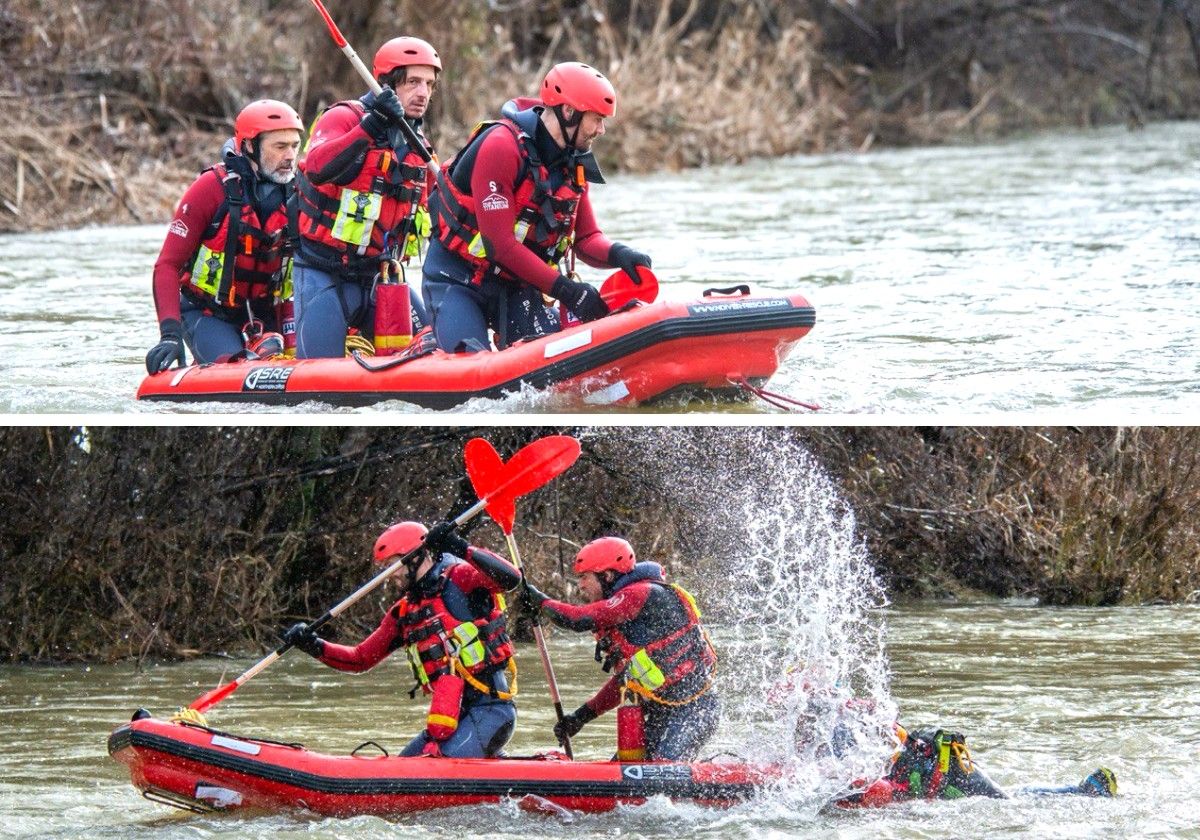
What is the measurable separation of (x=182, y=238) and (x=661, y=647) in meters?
2.65

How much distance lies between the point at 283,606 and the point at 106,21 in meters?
6.40

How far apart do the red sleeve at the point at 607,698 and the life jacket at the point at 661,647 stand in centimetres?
11

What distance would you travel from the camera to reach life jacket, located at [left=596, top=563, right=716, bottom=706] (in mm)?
6117

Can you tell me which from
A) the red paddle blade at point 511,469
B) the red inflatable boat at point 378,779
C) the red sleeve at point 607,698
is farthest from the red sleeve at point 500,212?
the red inflatable boat at point 378,779

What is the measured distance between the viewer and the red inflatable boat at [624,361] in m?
6.41

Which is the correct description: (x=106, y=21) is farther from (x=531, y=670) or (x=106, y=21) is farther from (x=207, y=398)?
(x=207, y=398)

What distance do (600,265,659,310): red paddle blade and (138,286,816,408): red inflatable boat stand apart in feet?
0.88

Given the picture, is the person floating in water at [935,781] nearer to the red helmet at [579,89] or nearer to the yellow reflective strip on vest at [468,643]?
the yellow reflective strip on vest at [468,643]

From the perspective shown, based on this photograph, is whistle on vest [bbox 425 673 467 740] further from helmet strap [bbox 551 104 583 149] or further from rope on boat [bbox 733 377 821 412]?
helmet strap [bbox 551 104 583 149]

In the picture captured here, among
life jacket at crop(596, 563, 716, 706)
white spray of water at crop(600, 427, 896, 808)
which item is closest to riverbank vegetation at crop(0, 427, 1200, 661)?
white spray of water at crop(600, 427, 896, 808)

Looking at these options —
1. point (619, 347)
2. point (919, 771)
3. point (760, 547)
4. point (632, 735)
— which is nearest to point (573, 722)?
point (632, 735)

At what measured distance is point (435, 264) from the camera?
6.98m

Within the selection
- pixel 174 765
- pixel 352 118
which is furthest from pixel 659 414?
pixel 174 765

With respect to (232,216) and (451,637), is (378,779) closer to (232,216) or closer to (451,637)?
(451,637)
